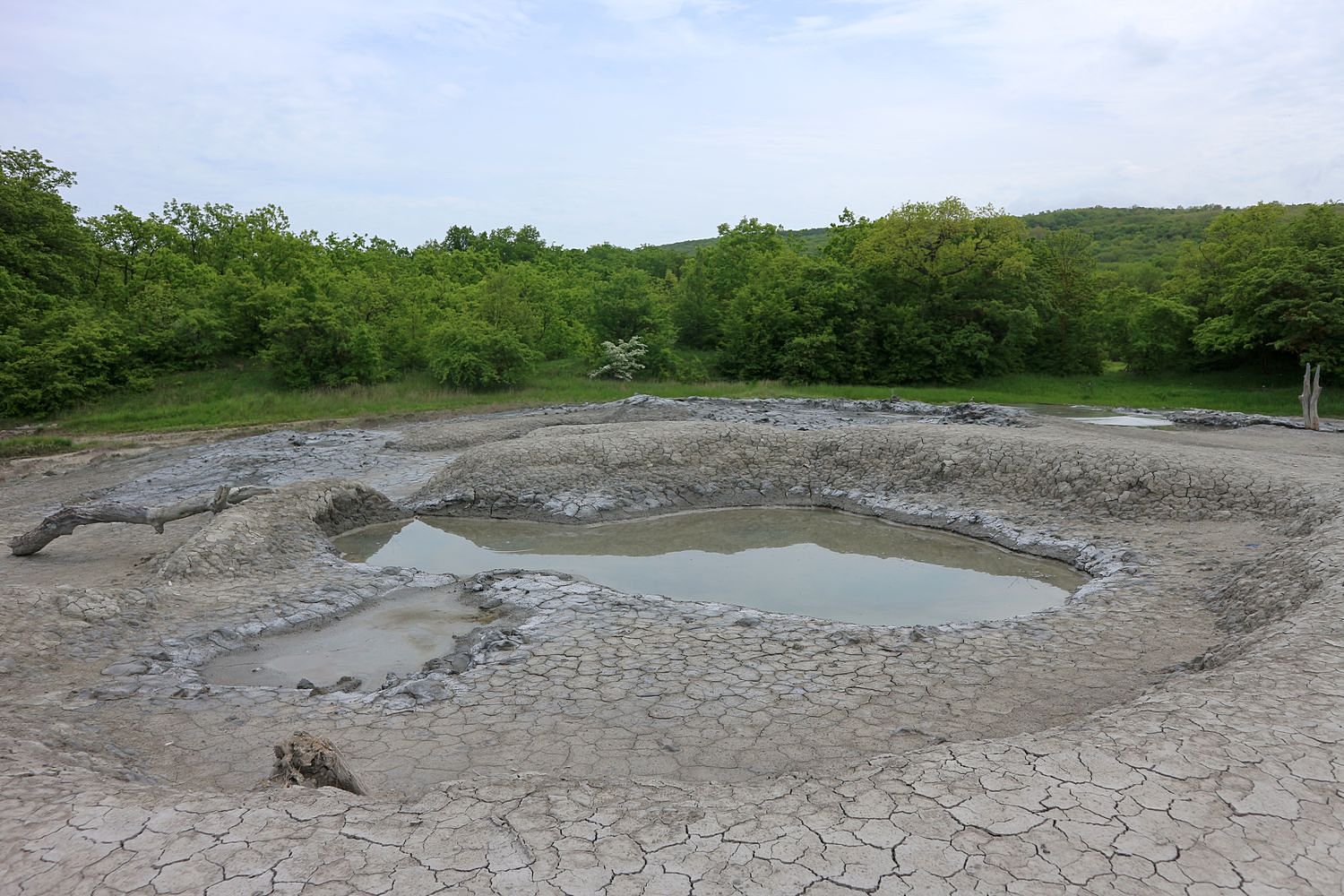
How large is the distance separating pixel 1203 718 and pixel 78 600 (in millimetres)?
9576

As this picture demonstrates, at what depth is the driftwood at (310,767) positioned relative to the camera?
456 centimetres

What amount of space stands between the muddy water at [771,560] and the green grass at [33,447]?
12038 millimetres

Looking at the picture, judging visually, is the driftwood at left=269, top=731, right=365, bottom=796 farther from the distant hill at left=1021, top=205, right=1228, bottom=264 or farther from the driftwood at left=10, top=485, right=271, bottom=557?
the distant hill at left=1021, top=205, right=1228, bottom=264

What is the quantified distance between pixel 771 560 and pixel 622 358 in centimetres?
2140

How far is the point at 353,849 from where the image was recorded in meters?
A: 3.73

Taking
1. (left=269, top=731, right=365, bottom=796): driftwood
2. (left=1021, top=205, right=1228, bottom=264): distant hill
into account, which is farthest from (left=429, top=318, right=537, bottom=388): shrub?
(left=1021, top=205, right=1228, bottom=264): distant hill

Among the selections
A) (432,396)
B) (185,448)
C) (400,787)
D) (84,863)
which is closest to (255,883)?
(84,863)

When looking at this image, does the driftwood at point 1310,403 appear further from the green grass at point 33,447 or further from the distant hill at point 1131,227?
the distant hill at point 1131,227

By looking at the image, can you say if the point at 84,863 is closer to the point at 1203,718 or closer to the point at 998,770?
the point at 998,770

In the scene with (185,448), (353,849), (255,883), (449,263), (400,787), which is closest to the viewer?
(255,883)

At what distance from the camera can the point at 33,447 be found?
1958 centimetres

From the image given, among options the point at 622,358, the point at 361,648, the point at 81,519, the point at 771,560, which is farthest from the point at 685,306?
the point at 361,648

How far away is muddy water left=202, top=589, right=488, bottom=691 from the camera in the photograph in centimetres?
735

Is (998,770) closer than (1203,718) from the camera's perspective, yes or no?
Yes
